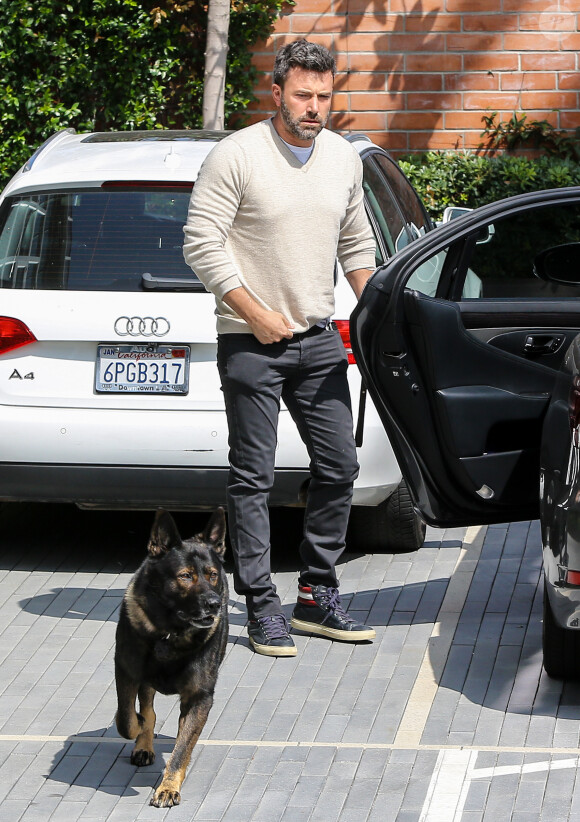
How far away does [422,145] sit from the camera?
12203mm

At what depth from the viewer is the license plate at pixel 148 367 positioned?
19.3ft

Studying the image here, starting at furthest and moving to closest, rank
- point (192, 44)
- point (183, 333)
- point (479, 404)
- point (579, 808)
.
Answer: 1. point (192, 44)
2. point (183, 333)
3. point (479, 404)
4. point (579, 808)

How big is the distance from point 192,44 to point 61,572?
6.64 metres

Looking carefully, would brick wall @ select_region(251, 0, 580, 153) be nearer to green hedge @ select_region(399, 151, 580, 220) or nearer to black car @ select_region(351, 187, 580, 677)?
green hedge @ select_region(399, 151, 580, 220)

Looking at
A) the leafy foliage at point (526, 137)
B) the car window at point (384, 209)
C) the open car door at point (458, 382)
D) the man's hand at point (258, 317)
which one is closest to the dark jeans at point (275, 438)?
the man's hand at point (258, 317)

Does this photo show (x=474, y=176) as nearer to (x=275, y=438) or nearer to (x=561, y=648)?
(x=275, y=438)

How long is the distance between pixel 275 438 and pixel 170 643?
1356 mm

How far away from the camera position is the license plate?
5.89 metres

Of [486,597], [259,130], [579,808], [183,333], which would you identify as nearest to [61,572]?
[183,333]

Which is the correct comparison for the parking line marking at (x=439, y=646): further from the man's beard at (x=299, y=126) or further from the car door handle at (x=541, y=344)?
the man's beard at (x=299, y=126)

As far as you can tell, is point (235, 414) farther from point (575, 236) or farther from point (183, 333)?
point (575, 236)

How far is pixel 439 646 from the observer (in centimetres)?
544

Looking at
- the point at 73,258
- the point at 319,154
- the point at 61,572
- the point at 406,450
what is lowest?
the point at 61,572

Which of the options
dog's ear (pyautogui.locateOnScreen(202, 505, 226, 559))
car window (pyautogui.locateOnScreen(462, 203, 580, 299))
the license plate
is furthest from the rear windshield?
car window (pyautogui.locateOnScreen(462, 203, 580, 299))
